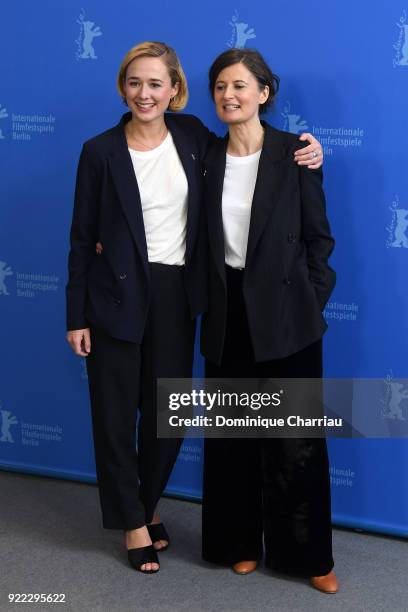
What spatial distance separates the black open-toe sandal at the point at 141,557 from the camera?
274 centimetres

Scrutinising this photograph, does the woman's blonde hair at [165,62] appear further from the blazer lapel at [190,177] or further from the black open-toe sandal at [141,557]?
the black open-toe sandal at [141,557]

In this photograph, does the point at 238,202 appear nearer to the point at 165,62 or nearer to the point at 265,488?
the point at 165,62

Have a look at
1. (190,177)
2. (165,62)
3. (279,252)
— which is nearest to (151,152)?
(190,177)

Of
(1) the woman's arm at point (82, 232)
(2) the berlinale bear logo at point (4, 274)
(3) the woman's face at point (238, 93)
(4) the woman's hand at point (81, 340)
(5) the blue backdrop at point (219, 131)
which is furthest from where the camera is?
(2) the berlinale bear logo at point (4, 274)

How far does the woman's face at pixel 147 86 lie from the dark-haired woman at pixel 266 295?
14 cm

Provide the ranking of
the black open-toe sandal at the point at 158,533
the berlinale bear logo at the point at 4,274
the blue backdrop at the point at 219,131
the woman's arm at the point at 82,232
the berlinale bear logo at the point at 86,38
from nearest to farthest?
the woman's arm at the point at 82,232 → the blue backdrop at the point at 219,131 → the black open-toe sandal at the point at 158,533 → the berlinale bear logo at the point at 86,38 → the berlinale bear logo at the point at 4,274

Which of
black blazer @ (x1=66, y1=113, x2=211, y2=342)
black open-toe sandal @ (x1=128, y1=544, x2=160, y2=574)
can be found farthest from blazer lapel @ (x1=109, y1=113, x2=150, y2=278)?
black open-toe sandal @ (x1=128, y1=544, x2=160, y2=574)

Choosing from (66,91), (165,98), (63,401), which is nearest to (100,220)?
(165,98)

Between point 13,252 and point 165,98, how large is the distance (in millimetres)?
1138

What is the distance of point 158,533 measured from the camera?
9.53 feet

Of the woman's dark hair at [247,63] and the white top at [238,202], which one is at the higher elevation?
the woman's dark hair at [247,63]

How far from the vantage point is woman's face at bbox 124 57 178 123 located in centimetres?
244

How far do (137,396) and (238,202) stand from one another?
26.6 inches

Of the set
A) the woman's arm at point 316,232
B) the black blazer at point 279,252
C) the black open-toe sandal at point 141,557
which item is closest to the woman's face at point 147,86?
the black blazer at point 279,252
